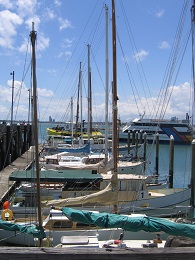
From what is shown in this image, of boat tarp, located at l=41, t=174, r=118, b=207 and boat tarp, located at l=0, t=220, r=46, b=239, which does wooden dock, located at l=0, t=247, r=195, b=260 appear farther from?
boat tarp, located at l=41, t=174, r=118, b=207

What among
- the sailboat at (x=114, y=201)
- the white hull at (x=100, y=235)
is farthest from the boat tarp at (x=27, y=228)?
the white hull at (x=100, y=235)

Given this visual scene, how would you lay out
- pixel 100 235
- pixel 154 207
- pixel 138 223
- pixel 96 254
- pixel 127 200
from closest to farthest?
pixel 96 254, pixel 138 223, pixel 100 235, pixel 127 200, pixel 154 207

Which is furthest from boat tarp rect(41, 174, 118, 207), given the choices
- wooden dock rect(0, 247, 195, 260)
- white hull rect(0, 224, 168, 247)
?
wooden dock rect(0, 247, 195, 260)

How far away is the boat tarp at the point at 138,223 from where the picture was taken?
34.4 feet

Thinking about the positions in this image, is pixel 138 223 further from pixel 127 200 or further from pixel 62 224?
pixel 127 200

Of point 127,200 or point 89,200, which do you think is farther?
point 127,200

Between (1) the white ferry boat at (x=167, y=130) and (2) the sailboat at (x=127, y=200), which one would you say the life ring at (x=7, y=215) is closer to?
(2) the sailboat at (x=127, y=200)

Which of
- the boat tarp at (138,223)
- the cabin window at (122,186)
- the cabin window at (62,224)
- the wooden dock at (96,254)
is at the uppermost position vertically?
the wooden dock at (96,254)

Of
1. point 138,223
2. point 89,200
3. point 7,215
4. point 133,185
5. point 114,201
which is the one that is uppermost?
point 138,223

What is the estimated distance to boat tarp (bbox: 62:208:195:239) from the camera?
1049cm

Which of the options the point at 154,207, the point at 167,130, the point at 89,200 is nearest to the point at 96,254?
the point at 89,200

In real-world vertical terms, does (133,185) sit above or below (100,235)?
above

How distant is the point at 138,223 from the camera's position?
10.9 m

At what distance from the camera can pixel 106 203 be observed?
1861cm
